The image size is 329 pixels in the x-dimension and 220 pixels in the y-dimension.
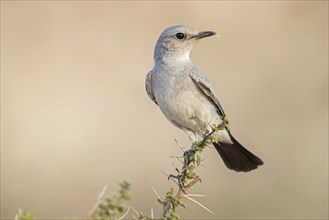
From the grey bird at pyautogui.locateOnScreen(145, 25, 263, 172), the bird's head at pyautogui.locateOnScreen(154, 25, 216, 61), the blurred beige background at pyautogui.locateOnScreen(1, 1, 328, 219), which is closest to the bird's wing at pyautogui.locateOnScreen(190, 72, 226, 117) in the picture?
the grey bird at pyautogui.locateOnScreen(145, 25, 263, 172)

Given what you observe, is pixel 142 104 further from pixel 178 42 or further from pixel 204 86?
pixel 204 86

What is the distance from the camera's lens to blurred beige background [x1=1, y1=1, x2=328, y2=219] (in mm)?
8734

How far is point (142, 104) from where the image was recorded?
1100cm

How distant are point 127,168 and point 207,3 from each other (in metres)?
4.66

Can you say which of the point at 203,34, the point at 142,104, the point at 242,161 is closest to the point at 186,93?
the point at 203,34

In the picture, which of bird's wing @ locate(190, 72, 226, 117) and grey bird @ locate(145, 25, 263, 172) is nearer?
grey bird @ locate(145, 25, 263, 172)

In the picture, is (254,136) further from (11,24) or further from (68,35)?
(11,24)

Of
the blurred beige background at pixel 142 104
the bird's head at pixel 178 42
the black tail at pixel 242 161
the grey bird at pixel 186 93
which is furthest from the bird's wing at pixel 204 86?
the blurred beige background at pixel 142 104

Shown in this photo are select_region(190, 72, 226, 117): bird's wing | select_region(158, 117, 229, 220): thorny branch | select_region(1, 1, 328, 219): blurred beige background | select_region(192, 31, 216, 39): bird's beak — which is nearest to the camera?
select_region(158, 117, 229, 220): thorny branch

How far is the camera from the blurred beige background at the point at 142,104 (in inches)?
344

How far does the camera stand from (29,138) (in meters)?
10.3

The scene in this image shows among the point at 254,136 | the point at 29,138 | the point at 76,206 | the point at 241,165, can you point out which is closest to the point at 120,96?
the point at 29,138

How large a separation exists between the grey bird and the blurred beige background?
1.97 metres

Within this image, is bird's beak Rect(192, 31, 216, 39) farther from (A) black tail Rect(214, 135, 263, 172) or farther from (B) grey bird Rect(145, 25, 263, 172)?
(A) black tail Rect(214, 135, 263, 172)
